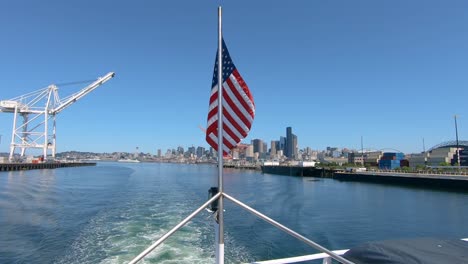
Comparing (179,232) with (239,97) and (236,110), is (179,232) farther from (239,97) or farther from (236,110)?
(239,97)

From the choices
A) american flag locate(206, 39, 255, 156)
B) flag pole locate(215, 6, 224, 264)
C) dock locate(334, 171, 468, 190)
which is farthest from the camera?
dock locate(334, 171, 468, 190)

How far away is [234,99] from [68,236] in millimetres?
12884

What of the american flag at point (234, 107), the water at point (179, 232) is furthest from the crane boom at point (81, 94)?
the american flag at point (234, 107)

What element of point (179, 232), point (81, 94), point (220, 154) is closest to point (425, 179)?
point (179, 232)

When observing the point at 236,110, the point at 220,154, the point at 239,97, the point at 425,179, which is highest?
the point at 239,97

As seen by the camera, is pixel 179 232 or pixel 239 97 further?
pixel 179 232

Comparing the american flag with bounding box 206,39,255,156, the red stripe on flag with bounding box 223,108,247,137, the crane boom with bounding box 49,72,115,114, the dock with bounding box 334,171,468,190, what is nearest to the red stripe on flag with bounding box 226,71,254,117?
the american flag with bounding box 206,39,255,156

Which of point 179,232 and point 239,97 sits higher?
point 239,97

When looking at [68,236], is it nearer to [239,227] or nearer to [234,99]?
[239,227]

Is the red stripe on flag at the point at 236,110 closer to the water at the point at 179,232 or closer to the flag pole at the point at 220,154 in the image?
the flag pole at the point at 220,154

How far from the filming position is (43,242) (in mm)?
12469

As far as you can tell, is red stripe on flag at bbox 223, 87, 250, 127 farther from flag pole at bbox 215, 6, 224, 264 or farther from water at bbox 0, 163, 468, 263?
water at bbox 0, 163, 468, 263

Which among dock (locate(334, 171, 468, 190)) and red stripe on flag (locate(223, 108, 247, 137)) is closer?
red stripe on flag (locate(223, 108, 247, 137))

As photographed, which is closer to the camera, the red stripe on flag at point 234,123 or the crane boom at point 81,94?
the red stripe on flag at point 234,123
